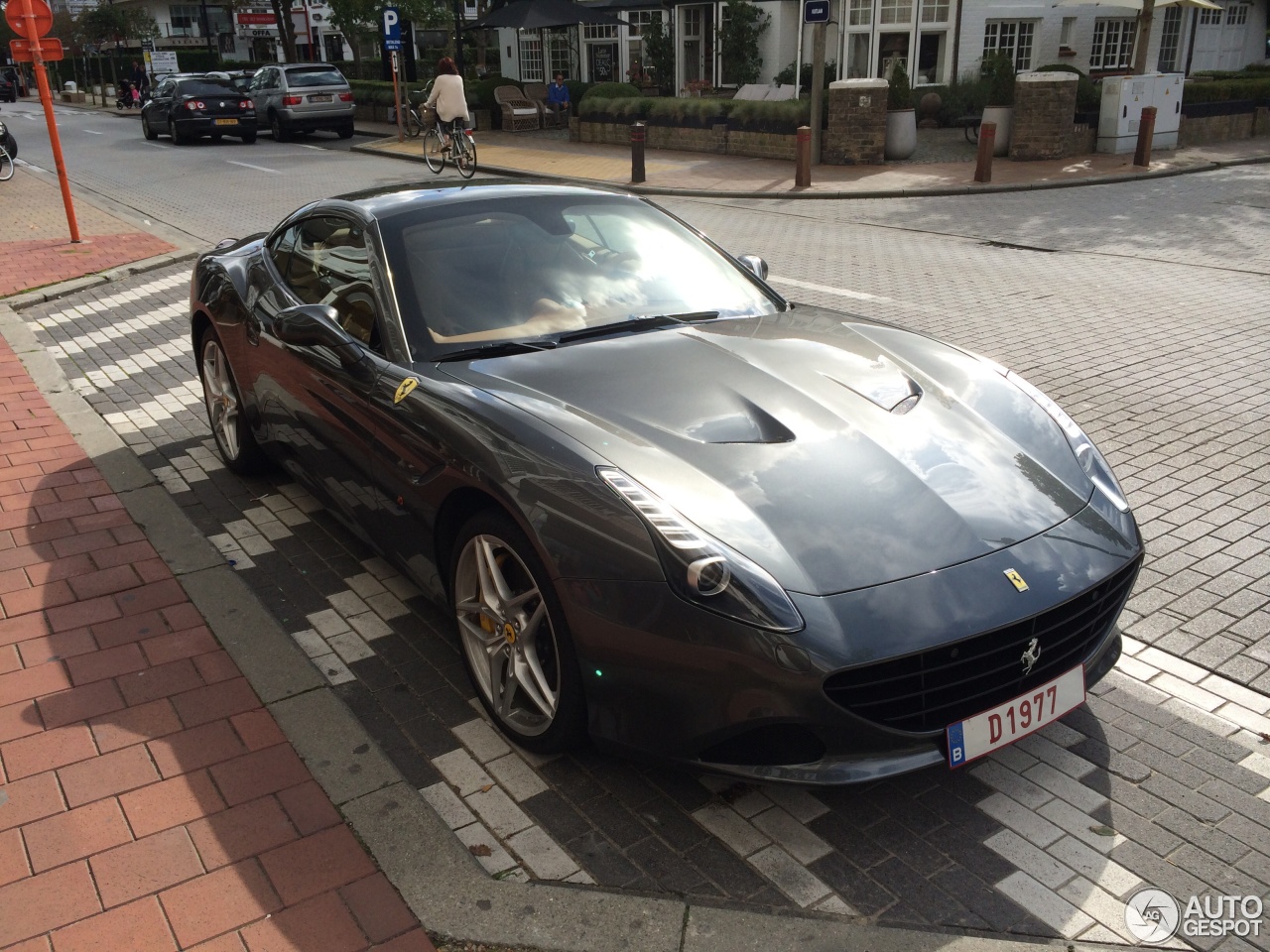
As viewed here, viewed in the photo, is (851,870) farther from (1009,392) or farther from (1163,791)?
(1009,392)

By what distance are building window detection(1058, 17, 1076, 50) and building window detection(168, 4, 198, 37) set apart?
67.7 meters

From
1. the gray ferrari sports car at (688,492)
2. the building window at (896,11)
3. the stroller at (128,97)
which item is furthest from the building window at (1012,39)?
the stroller at (128,97)

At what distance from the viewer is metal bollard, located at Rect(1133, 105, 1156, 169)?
17.8m

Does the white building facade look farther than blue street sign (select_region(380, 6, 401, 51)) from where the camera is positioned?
Yes

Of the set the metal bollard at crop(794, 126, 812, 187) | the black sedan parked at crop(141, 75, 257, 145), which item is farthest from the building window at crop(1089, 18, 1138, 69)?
the black sedan parked at crop(141, 75, 257, 145)

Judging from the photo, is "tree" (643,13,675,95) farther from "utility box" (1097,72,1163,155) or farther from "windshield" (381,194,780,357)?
"windshield" (381,194,780,357)

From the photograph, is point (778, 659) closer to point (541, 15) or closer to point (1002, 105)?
point (1002, 105)

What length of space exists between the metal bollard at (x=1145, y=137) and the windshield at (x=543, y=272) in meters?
15.8

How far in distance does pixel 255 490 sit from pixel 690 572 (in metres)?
3.59

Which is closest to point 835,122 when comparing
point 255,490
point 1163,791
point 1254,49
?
point 255,490

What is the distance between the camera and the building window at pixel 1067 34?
3016 cm

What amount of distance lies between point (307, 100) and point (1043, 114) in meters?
17.9

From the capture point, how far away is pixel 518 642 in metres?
3.29

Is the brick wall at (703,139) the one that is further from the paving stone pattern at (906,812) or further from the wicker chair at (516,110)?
the paving stone pattern at (906,812)
